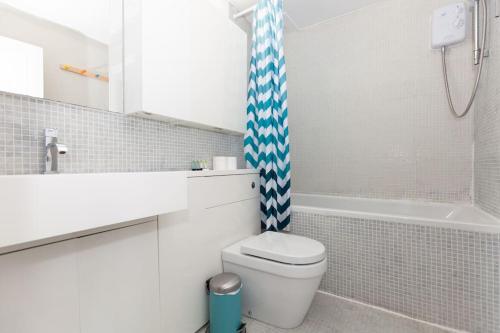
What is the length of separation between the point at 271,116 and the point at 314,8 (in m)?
1.19

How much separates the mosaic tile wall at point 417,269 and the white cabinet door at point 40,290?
1.34 metres

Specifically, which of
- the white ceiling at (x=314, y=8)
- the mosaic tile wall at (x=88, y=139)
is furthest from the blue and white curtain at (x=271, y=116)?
the mosaic tile wall at (x=88, y=139)

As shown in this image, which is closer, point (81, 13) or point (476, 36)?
Answer: point (81, 13)

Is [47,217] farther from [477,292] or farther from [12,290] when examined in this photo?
[477,292]

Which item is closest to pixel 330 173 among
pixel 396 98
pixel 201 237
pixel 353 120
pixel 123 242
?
pixel 353 120

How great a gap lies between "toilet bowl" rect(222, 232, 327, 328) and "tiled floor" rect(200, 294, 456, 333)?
54mm

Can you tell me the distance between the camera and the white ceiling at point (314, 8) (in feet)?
6.40

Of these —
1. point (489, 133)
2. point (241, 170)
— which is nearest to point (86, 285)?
point (241, 170)

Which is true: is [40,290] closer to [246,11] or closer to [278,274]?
[278,274]

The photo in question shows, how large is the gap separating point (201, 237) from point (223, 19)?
135cm

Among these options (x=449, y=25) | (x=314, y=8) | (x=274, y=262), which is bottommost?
(x=274, y=262)

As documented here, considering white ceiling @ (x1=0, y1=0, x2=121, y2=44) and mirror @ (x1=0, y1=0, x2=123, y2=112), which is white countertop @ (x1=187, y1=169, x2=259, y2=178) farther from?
white ceiling @ (x1=0, y1=0, x2=121, y2=44)

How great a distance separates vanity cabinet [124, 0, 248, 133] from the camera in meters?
Result: 1.06

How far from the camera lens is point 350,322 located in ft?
4.12
